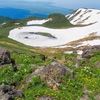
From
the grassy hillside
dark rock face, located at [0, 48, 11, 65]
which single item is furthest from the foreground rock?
the grassy hillside

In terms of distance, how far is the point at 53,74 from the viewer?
16.0 m

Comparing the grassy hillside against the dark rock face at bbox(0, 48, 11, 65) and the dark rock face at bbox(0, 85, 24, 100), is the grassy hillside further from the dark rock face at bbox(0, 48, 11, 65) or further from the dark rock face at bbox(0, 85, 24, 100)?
the dark rock face at bbox(0, 85, 24, 100)

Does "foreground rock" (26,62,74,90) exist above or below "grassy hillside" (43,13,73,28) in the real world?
below

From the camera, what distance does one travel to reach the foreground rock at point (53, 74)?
51.2 ft

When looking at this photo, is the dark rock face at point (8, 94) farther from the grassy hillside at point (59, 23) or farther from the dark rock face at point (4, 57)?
the grassy hillside at point (59, 23)

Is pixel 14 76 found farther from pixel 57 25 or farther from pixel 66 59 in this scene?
pixel 57 25

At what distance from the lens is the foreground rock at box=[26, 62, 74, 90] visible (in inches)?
615

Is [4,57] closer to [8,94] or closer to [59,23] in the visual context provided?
[8,94]

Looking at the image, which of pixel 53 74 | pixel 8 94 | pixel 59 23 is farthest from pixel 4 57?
pixel 59 23

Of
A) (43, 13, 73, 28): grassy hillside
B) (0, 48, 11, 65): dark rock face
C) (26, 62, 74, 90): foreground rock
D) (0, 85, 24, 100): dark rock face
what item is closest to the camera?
(0, 85, 24, 100): dark rock face

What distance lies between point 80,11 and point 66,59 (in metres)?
173

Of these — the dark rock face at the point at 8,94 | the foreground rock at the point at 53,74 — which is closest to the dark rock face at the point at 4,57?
the foreground rock at the point at 53,74

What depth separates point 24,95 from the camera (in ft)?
46.4

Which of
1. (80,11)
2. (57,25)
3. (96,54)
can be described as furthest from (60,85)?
(80,11)
